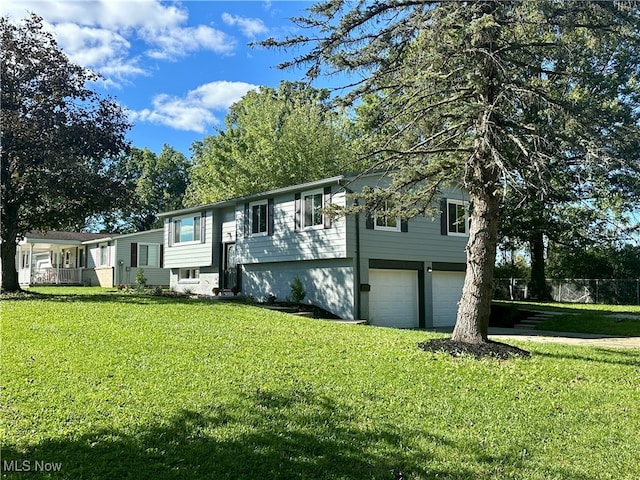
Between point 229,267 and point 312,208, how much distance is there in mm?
5419

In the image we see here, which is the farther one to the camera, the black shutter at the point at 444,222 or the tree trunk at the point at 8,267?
the black shutter at the point at 444,222

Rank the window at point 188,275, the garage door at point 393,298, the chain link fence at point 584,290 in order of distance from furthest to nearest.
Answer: the chain link fence at point 584,290 < the window at point 188,275 < the garage door at point 393,298

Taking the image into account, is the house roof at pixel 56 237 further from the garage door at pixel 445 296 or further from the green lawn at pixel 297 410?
the green lawn at pixel 297 410

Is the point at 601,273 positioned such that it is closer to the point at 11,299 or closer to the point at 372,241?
the point at 372,241

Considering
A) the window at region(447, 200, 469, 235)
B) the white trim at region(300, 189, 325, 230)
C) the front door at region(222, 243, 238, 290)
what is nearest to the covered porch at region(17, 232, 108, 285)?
the front door at region(222, 243, 238, 290)

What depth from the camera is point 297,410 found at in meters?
5.43

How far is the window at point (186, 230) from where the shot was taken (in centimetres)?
2195

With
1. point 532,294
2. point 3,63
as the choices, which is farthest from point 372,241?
point 532,294

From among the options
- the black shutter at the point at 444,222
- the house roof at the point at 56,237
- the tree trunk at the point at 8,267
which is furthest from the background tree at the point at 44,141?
the house roof at the point at 56,237

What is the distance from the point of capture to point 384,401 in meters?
5.96

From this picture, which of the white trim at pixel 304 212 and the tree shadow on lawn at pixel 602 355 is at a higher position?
the white trim at pixel 304 212

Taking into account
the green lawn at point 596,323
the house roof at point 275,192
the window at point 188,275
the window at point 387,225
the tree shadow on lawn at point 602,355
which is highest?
the house roof at point 275,192

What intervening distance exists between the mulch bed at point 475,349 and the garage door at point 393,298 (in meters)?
7.59

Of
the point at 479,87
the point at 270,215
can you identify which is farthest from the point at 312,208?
the point at 479,87
